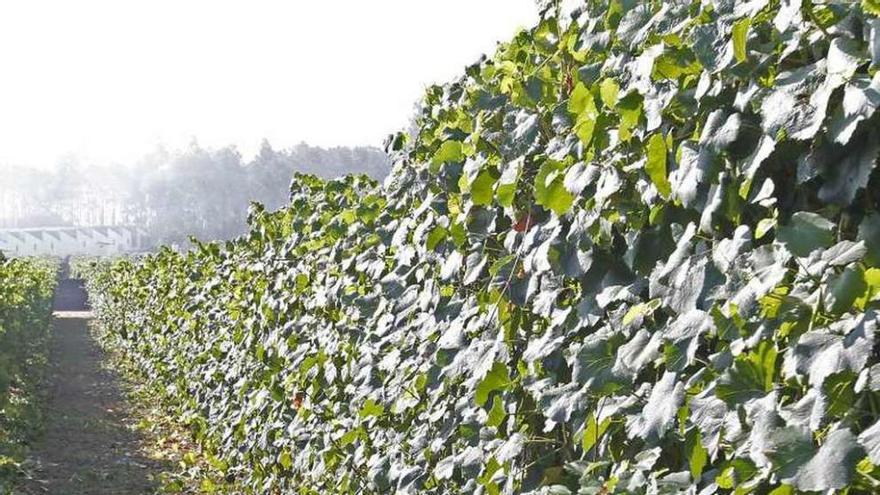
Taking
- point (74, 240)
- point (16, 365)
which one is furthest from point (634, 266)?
point (74, 240)

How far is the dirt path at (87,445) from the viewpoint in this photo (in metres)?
7.95

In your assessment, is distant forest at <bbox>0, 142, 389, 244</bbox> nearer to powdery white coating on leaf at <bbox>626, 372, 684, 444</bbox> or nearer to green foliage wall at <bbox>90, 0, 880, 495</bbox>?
green foliage wall at <bbox>90, 0, 880, 495</bbox>

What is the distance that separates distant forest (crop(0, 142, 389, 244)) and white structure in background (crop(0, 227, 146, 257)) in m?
3.01

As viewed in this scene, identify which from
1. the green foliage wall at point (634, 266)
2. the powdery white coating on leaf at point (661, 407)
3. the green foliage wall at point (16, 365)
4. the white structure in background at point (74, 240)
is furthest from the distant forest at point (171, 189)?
the powdery white coating on leaf at point (661, 407)

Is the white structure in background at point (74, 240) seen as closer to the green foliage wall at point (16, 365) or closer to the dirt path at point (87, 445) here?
the green foliage wall at point (16, 365)

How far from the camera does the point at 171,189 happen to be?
396 ft

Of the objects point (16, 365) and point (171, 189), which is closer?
point (16, 365)

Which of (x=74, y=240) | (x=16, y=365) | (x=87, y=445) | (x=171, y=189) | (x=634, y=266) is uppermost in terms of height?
(x=171, y=189)

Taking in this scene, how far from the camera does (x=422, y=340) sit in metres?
3.21

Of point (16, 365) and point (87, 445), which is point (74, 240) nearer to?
point (16, 365)

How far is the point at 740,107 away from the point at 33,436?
9.35 meters

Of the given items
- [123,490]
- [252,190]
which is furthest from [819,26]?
[252,190]

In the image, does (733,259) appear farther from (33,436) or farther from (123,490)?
(33,436)

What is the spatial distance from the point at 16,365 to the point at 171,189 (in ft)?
376
